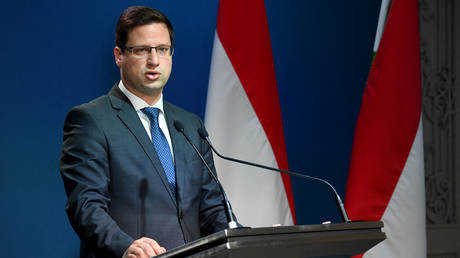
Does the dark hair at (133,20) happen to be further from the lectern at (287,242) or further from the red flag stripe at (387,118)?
the red flag stripe at (387,118)

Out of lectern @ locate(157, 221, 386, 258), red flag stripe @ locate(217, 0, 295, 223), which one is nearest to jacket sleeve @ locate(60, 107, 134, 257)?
lectern @ locate(157, 221, 386, 258)

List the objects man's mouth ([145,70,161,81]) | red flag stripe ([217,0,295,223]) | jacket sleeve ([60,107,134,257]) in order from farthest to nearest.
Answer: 1. red flag stripe ([217,0,295,223])
2. man's mouth ([145,70,161,81])
3. jacket sleeve ([60,107,134,257])

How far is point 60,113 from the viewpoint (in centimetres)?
276

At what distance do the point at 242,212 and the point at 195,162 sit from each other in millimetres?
718

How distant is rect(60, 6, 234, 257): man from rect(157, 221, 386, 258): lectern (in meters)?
0.49

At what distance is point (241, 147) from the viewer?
2713 mm

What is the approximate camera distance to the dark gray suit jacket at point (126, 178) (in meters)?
1.73

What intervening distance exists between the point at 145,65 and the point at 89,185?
0.51 meters

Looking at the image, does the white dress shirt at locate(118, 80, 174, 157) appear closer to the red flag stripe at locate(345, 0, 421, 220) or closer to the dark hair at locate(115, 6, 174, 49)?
the dark hair at locate(115, 6, 174, 49)

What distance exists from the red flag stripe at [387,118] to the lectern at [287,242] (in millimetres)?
1336

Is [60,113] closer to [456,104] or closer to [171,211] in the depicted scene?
[171,211]

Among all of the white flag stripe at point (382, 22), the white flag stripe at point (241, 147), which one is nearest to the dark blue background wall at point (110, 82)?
the white flag stripe at point (241, 147)

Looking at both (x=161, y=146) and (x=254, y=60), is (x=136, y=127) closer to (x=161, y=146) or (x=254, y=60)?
(x=161, y=146)

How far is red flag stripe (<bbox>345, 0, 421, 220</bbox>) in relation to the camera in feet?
8.77
